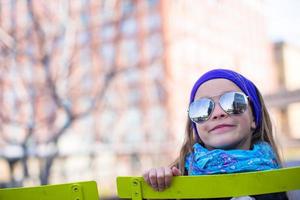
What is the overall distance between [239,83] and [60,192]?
86cm

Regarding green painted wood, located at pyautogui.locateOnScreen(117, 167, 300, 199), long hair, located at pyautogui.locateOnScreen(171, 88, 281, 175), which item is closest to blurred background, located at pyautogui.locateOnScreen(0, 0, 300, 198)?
long hair, located at pyautogui.locateOnScreen(171, 88, 281, 175)

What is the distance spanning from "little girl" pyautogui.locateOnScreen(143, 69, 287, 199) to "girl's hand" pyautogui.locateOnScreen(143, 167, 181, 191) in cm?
21

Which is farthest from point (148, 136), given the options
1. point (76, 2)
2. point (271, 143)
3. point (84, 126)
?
point (271, 143)

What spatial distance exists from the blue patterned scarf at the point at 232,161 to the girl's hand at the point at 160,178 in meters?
0.32

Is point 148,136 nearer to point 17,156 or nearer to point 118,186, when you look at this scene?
point 17,156

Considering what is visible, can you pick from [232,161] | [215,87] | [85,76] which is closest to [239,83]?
[215,87]

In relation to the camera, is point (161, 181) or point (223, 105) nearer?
point (161, 181)

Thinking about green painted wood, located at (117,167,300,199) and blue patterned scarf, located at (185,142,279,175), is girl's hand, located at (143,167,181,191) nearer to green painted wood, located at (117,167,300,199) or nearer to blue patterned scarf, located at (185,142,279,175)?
green painted wood, located at (117,167,300,199)

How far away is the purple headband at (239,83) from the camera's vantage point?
1662 millimetres

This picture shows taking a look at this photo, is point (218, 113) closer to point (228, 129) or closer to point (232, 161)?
point (228, 129)

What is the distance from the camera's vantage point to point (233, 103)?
4.99 feet

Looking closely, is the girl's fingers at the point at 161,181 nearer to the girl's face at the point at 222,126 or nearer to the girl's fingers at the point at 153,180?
the girl's fingers at the point at 153,180

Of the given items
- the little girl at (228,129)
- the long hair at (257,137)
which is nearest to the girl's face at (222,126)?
the little girl at (228,129)

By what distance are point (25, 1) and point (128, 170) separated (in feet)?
28.0
